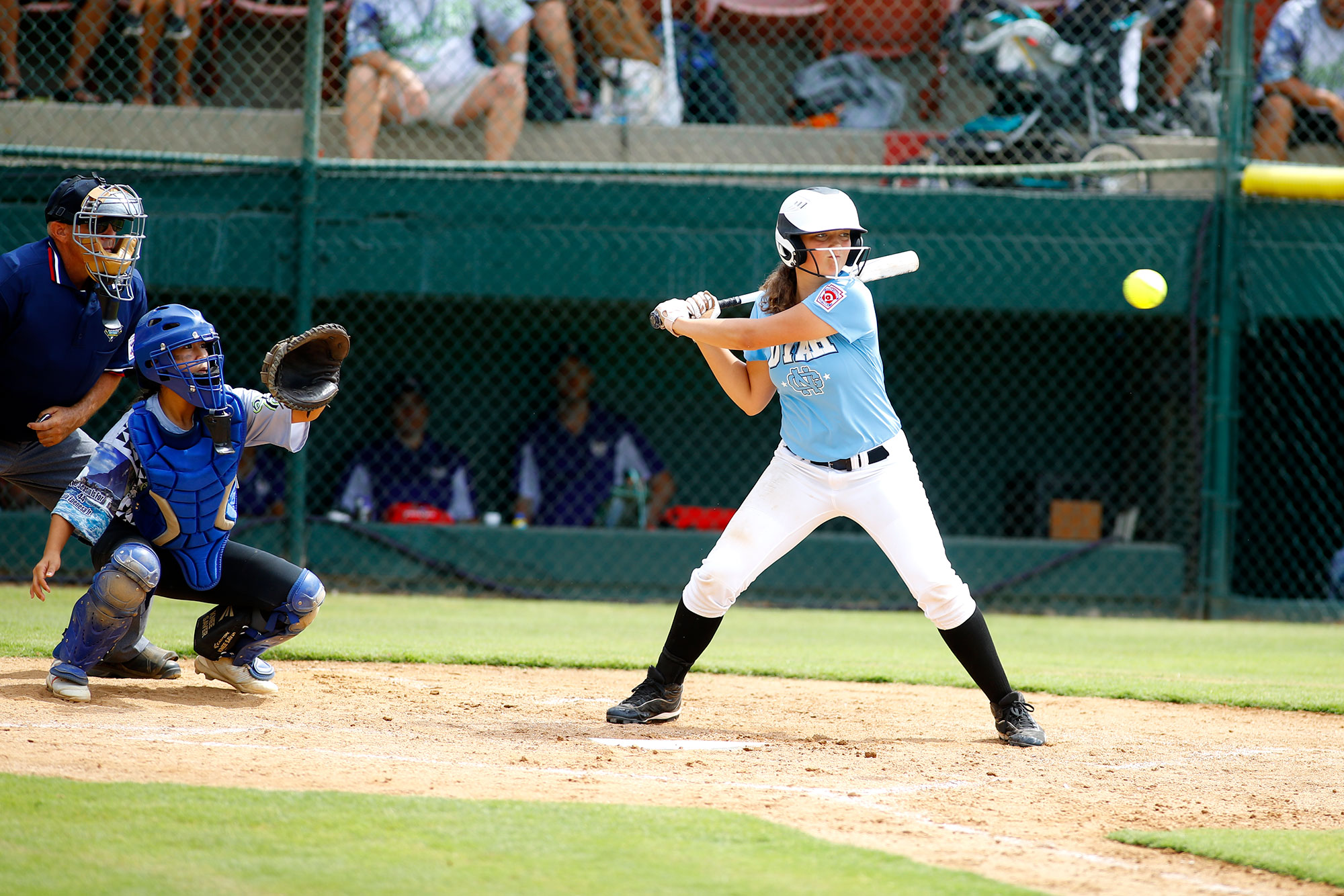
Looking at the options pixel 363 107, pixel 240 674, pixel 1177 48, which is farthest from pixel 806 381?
pixel 1177 48

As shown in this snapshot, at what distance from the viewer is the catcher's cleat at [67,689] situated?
4051 mm

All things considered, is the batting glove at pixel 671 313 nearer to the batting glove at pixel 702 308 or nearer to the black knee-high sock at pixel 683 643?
the batting glove at pixel 702 308

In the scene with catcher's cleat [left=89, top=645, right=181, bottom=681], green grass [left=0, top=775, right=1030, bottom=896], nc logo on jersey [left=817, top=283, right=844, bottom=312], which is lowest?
catcher's cleat [left=89, top=645, right=181, bottom=681]

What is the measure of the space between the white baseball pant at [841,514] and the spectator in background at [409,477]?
192 inches

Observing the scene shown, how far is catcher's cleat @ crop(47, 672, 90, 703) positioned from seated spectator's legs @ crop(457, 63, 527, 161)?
510cm

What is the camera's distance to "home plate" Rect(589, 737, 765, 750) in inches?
153

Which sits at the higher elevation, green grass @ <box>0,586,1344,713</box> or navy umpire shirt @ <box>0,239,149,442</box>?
navy umpire shirt @ <box>0,239,149,442</box>

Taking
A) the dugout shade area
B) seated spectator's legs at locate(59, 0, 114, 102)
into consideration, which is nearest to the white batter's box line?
the dugout shade area

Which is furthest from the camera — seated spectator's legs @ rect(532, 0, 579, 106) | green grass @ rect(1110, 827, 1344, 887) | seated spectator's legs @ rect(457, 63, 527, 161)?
seated spectator's legs @ rect(532, 0, 579, 106)

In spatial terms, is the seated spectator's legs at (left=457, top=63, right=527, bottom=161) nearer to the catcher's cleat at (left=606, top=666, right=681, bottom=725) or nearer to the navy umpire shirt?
the navy umpire shirt

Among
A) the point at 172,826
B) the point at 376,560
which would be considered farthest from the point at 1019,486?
the point at 172,826

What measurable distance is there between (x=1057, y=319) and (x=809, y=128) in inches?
88.9

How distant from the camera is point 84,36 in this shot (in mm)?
8273

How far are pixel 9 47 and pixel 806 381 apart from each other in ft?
21.2
